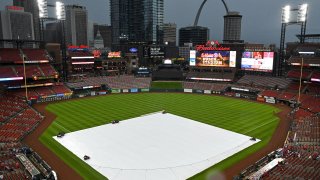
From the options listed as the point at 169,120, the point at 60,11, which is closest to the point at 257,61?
the point at 169,120

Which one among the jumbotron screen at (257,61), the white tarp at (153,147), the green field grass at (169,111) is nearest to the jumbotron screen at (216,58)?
the jumbotron screen at (257,61)

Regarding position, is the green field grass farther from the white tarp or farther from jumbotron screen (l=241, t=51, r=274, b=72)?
jumbotron screen (l=241, t=51, r=274, b=72)

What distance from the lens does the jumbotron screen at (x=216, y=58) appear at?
85.9 m

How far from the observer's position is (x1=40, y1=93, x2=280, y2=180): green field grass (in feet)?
109

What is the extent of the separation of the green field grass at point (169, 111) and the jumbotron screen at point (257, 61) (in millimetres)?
17272

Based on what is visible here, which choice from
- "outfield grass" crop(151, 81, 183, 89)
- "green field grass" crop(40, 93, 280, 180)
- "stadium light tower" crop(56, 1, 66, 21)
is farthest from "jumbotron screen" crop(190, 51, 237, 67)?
"stadium light tower" crop(56, 1, 66, 21)

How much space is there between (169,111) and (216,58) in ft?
133

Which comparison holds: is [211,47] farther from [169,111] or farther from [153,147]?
[153,147]

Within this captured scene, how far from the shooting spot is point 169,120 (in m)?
48.6

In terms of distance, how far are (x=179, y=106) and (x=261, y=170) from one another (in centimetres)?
3712

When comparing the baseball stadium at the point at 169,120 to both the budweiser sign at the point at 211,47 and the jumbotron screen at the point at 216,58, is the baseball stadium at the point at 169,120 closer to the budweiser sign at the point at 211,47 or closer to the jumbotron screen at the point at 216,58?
the jumbotron screen at the point at 216,58

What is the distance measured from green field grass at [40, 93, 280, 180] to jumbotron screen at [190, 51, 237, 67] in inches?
679

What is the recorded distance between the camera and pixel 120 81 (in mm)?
93688

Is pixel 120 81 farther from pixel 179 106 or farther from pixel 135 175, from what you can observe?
pixel 135 175
